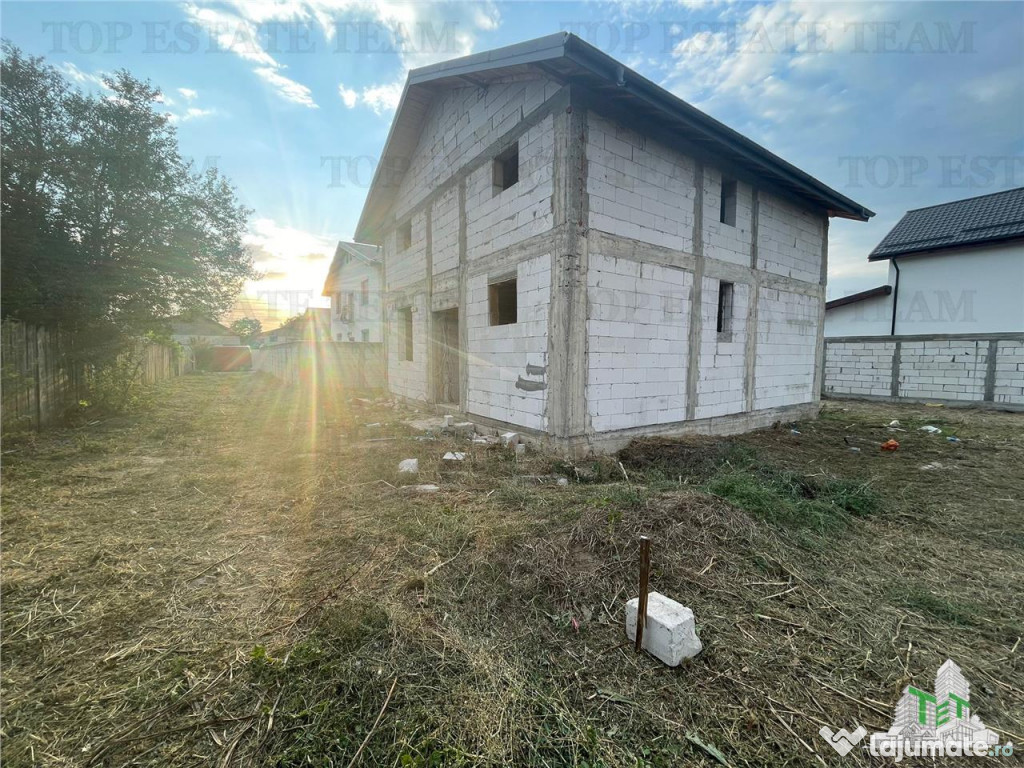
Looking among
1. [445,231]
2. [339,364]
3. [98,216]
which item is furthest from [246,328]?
[445,231]

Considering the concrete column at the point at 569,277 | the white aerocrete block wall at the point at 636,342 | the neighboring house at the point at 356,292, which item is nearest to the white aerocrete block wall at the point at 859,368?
the white aerocrete block wall at the point at 636,342

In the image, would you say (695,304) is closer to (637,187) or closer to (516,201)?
(637,187)

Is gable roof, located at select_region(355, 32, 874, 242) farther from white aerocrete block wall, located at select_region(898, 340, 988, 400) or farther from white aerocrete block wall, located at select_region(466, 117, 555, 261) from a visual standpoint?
white aerocrete block wall, located at select_region(898, 340, 988, 400)

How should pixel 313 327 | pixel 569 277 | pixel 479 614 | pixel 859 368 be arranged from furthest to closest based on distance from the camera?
pixel 313 327 → pixel 859 368 → pixel 569 277 → pixel 479 614

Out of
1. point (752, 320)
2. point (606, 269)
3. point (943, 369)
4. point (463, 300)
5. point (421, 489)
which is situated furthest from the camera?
point (943, 369)

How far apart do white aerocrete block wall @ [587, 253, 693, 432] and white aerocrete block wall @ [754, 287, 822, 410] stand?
2753 millimetres

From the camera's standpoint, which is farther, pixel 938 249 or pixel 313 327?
pixel 313 327

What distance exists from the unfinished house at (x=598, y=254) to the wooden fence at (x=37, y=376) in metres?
6.58

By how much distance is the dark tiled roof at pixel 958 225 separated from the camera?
48.4 feet

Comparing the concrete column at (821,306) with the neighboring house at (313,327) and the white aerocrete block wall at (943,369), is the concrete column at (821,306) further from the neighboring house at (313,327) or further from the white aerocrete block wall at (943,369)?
the neighboring house at (313,327)

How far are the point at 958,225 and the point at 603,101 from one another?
2018 cm

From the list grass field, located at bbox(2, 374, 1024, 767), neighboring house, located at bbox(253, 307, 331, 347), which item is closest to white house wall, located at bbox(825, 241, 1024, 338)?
grass field, located at bbox(2, 374, 1024, 767)

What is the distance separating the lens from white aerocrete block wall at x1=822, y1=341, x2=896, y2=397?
1301cm

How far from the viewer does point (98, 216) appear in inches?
290
